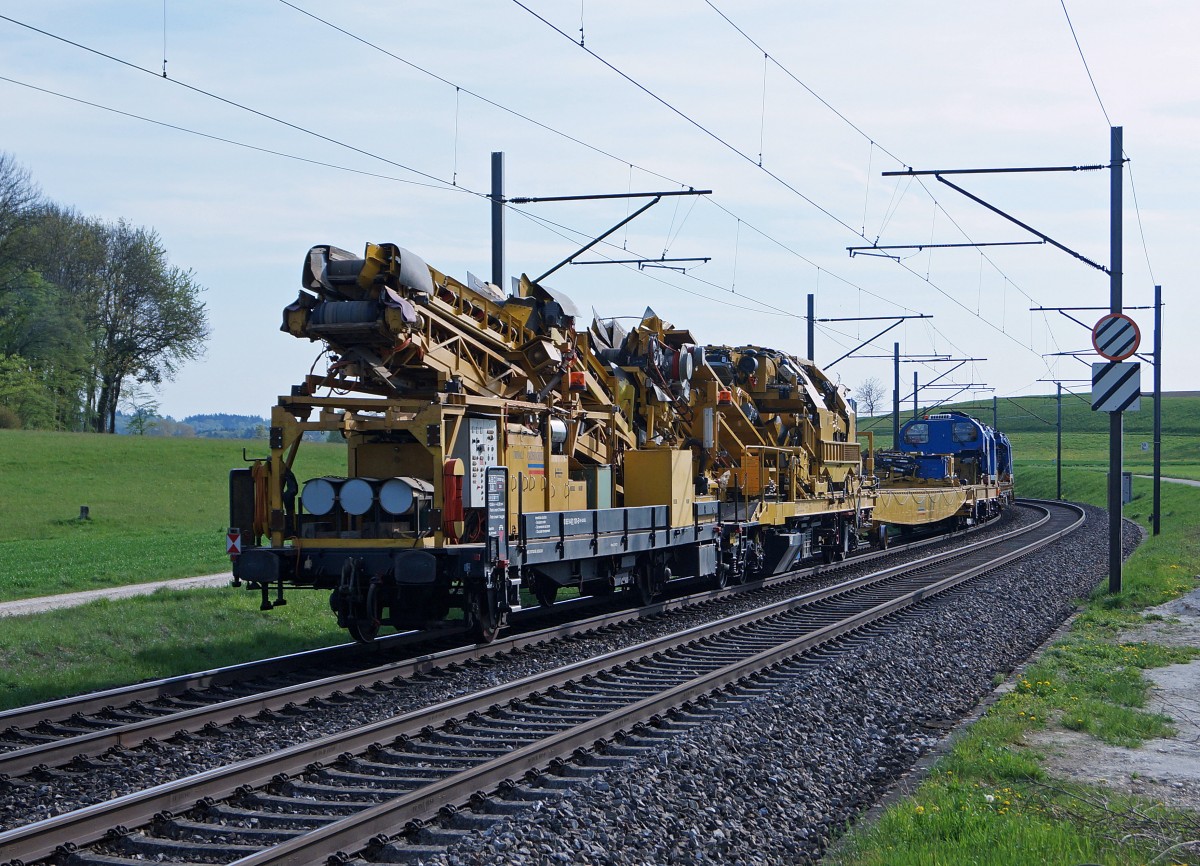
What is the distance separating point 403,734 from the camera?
8.84 meters

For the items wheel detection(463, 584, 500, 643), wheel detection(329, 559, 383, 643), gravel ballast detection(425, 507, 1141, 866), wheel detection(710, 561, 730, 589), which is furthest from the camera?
wheel detection(710, 561, 730, 589)

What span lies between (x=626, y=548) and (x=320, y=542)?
4.43 m

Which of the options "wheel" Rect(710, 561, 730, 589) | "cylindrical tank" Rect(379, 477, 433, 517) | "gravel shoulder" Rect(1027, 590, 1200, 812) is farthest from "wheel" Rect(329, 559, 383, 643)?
"wheel" Rect(710, 561, 730, 589)

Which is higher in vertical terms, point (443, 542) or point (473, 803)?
point (443, 542)

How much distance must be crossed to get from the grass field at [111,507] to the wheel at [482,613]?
397 inches

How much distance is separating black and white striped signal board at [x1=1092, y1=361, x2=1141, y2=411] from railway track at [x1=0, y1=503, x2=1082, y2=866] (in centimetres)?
731

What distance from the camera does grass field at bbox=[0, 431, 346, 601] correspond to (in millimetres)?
22891

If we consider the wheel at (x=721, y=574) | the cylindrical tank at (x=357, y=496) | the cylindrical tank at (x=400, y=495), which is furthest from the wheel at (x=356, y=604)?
the wheel at (x=721, y=574)

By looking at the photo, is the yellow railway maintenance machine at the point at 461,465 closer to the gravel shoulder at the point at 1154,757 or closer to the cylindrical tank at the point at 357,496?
the cylindrical tank at the point at 357,496

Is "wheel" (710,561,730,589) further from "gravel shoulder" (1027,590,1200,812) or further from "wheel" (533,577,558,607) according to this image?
"gravel shoulder" (1027,590,1200,812)

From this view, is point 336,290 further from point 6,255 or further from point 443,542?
point 6,255

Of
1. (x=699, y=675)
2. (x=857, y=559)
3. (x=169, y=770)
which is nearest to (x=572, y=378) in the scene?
(x=699, y=675)

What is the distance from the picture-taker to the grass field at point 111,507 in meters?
22.9

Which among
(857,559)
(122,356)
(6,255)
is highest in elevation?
(6,255)
